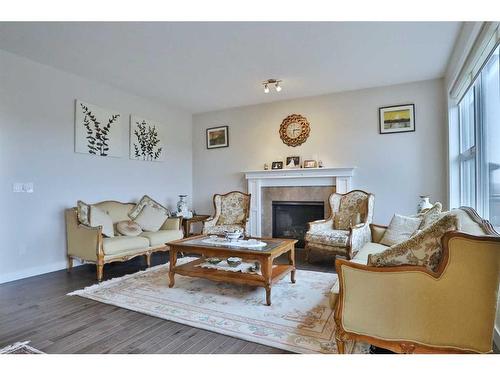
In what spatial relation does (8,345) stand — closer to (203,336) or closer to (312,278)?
(203,336)

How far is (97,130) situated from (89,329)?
3.16m

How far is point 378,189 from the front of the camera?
484 centimetres

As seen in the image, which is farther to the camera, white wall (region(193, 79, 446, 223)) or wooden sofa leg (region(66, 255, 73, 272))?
white wall (region(193, 79, 446, 223))

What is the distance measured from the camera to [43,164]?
386cm

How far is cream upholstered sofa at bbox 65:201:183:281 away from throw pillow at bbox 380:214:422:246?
2.96 m

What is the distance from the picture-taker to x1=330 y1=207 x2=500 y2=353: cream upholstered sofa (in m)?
1.46

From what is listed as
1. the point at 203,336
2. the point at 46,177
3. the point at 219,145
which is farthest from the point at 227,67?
the point at 203,336

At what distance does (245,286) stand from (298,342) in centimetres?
123

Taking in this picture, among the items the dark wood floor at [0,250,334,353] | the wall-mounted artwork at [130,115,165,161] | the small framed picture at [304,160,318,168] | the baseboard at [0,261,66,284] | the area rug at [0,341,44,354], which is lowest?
the dark wood floor at [0,250,334,353]

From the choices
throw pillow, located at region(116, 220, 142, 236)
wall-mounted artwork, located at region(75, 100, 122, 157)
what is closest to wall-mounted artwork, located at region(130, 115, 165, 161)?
wall-mounted artwork, located at region(75, 100, 122, 157)

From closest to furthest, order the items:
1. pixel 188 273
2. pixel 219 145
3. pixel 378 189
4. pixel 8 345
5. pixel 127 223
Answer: pixel 8 345, pixel 188 273, pixel 127 223, pixel 378 189, pixel 219 145

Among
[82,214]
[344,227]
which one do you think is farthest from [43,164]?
[344,227]

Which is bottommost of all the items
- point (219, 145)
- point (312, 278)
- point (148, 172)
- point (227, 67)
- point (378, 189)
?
point (312, 278)

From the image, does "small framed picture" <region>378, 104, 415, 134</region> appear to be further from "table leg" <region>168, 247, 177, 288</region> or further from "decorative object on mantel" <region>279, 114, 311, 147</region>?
"table leg" <region>168, 247, 177, 288</region>
